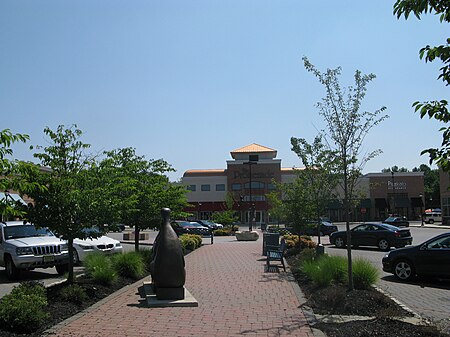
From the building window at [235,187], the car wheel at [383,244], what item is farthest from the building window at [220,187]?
the car wheel at [383,244]

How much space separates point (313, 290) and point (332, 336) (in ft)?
12.4

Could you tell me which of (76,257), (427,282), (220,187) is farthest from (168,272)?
(220,187)

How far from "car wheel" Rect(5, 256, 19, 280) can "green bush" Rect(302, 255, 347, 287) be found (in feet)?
27.9

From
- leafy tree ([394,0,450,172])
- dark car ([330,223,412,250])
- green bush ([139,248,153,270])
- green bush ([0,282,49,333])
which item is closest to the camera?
leafy tree ([394,0,450,172])

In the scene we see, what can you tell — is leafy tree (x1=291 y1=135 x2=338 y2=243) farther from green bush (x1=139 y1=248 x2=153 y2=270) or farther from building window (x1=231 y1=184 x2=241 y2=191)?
building window (x1=231 y1=184 x2=241 y2=191)

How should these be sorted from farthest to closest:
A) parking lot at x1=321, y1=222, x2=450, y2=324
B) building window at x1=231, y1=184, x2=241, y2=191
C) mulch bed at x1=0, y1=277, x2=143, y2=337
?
building window at x1=231, y1=184, x2=241, y2=191
parking lot at x1=321, y1=222, x2=450, y2=324
mulch bed at x1=0, y1=277, x2=143, y2=337

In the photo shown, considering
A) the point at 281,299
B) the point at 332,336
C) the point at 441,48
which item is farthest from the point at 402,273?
the point at 441,48

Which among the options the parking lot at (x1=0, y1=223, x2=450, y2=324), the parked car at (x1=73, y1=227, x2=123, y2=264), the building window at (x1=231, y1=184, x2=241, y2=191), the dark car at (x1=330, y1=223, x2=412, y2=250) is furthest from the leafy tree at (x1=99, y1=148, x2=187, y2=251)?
the building window at (x1=231, y1=184, x2=241, y2=191)

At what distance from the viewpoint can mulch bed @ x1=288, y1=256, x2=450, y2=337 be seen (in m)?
6.85

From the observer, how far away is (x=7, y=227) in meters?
15.5

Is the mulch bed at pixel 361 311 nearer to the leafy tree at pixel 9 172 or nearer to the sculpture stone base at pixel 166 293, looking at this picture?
the sculpture stone base at pixel 166 293

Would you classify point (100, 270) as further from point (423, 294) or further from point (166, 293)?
point (423, 294)

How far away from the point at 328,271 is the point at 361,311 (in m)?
2.38

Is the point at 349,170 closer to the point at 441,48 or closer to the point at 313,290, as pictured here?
the point at 313,290
